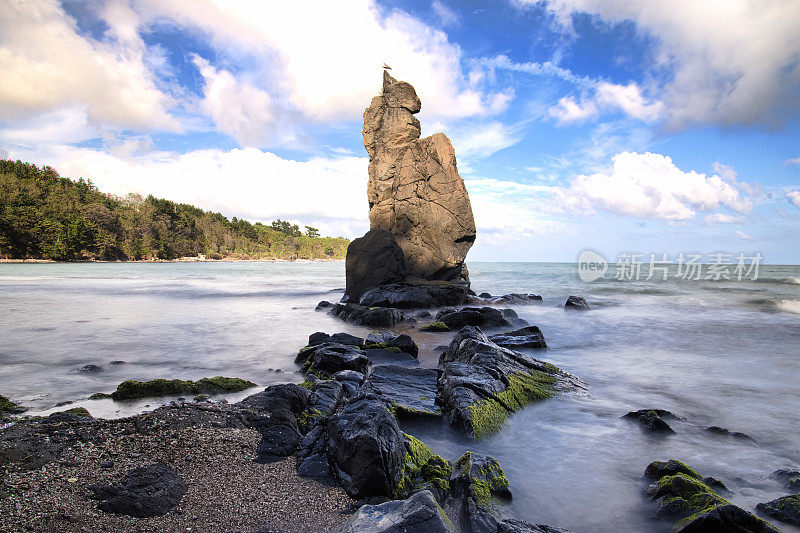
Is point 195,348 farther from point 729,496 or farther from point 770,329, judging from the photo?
point 770,329

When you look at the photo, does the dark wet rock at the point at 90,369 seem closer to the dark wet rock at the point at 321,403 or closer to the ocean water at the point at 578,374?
the ocean water at the point at 578,374

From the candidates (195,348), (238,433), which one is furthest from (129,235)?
(238,433)

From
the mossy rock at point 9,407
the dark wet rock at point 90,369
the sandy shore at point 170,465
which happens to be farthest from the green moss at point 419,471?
the dark wet rock at point 90,369

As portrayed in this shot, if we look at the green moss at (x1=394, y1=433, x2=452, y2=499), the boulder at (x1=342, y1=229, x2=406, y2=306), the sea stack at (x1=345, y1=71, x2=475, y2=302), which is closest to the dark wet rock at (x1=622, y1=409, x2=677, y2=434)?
the green moss at (x1=394, y1=433, x2=452, y2=499)

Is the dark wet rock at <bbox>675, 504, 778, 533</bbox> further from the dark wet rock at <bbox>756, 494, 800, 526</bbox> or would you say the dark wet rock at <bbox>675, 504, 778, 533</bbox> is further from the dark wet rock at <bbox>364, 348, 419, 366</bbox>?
the dark wet rock at <bbox>364, 348, 419, 366</bbox>

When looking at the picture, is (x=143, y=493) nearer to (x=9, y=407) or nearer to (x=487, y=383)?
(x=9, y=407)

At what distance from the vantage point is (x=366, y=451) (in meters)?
3.44

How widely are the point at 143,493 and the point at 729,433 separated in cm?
676

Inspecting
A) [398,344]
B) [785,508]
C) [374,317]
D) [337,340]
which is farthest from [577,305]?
[785,508]

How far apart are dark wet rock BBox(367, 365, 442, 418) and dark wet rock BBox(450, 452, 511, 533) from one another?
1563 millimetres

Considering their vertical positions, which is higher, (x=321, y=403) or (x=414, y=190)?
(x=414, y=190)

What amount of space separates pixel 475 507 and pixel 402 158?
2251 cm

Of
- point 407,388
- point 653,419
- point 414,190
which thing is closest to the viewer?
point 653,419

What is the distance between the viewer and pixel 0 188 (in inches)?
2549
